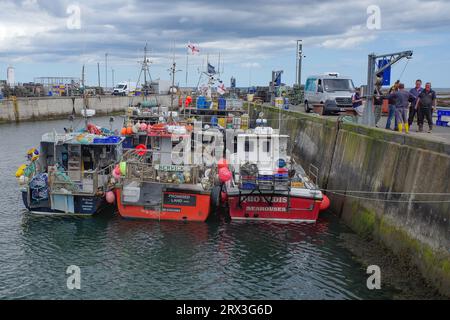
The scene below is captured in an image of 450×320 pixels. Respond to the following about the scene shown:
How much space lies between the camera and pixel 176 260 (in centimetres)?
1420

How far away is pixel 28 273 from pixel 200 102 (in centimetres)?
1723

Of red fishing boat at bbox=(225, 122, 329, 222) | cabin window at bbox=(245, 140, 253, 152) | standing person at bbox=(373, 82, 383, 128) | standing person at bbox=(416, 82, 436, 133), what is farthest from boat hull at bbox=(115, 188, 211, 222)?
standing person at bbox=(373, 82, 383, 128)

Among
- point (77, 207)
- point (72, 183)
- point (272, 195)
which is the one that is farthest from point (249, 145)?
point (77, 207)

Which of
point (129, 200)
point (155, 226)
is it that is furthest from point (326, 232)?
point (129, 200)

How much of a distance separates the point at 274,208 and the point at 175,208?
368 cm

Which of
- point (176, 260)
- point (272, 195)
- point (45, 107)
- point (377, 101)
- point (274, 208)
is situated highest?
point (377, 101)

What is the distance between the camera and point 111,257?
14391 mm

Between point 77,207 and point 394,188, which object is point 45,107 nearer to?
point 77,207

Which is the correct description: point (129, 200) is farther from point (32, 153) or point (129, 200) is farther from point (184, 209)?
point (32, 153)

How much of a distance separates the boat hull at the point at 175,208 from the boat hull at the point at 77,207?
3.81 ft

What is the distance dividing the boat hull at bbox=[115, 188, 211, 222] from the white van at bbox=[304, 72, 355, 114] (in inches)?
542

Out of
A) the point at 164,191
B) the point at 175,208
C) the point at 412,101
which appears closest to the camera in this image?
the point at 164,191

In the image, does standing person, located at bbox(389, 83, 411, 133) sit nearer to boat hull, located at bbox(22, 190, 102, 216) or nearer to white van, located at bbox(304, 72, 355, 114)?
white van, located at bbox(304, 72, 355, 114)

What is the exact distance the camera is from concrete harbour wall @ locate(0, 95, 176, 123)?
58.8 m
